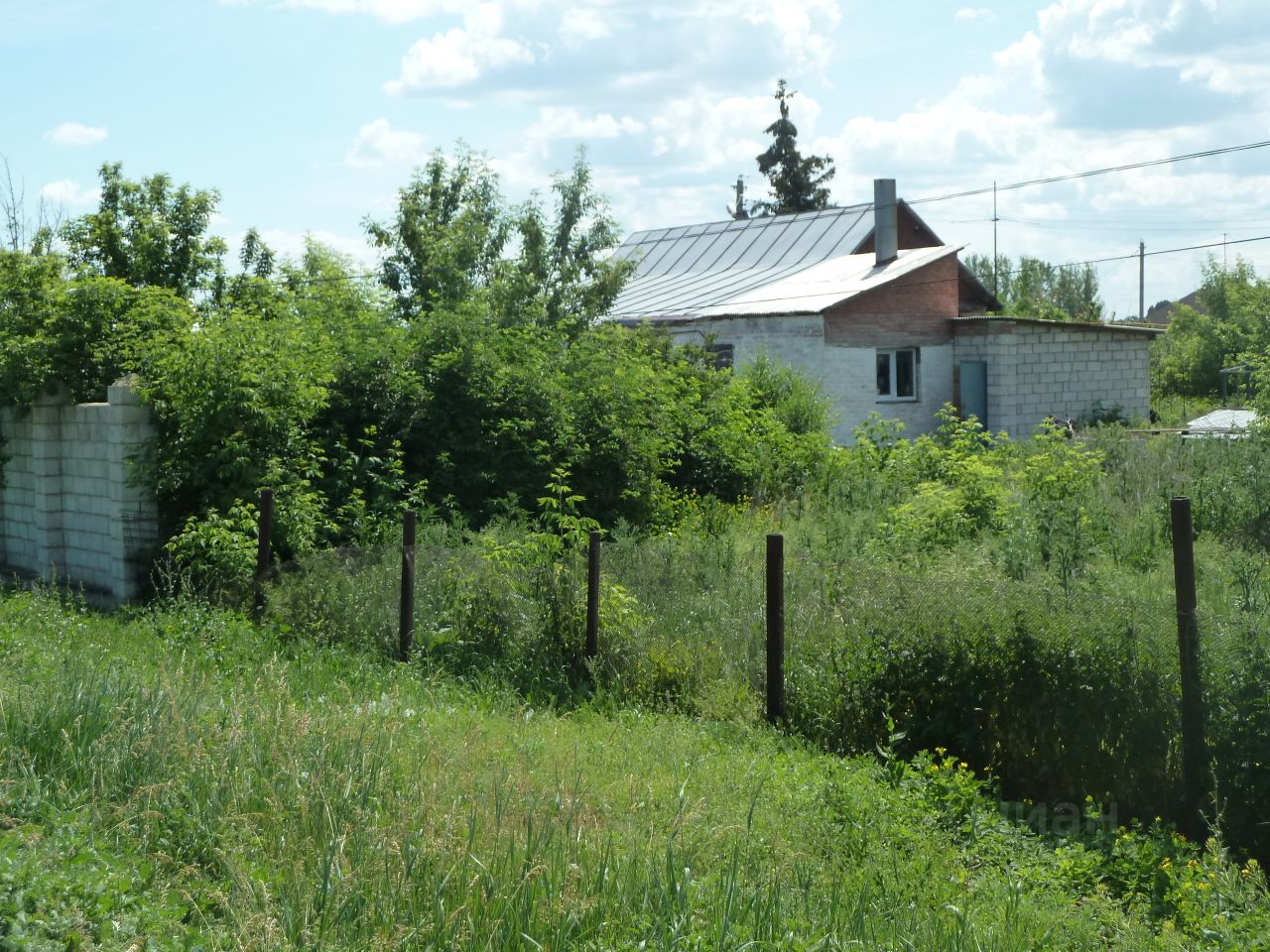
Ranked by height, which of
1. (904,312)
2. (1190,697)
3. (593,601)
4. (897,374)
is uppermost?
(904,312)

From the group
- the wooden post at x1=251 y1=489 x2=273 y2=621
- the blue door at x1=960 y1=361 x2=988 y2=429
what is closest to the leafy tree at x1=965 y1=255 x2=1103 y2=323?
the blue door at x1=960 y1=361 x2=988 y2=429

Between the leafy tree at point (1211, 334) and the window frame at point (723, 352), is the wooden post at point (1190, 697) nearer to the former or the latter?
the window frame at point (723, 352)

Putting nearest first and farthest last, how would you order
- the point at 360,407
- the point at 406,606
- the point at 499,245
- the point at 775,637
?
the point at 775,637 → the point at 406,606 → the point at 360,407 → the point at 499,245

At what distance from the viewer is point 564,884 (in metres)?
4.48

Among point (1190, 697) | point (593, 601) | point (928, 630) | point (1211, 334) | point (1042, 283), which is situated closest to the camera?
point (1190, 697)

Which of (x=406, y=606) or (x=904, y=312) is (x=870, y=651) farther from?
(x=904, y=312)

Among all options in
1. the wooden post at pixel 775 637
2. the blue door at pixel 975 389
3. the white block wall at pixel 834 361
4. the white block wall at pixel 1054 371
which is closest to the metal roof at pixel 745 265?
the white block wall at pixel 834 361

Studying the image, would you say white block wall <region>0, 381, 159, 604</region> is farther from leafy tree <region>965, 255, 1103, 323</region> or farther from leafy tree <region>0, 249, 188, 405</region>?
leafy tree <region>965, 255, 1103, 323</region>

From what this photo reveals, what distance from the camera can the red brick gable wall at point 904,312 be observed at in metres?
28.2

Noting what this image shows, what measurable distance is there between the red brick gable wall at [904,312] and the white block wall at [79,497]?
56.0ft

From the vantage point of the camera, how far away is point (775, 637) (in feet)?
26.3

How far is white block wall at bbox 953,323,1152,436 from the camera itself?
29.0 metres

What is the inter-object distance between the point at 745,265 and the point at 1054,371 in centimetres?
977

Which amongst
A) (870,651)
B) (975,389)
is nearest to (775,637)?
(870,651)
